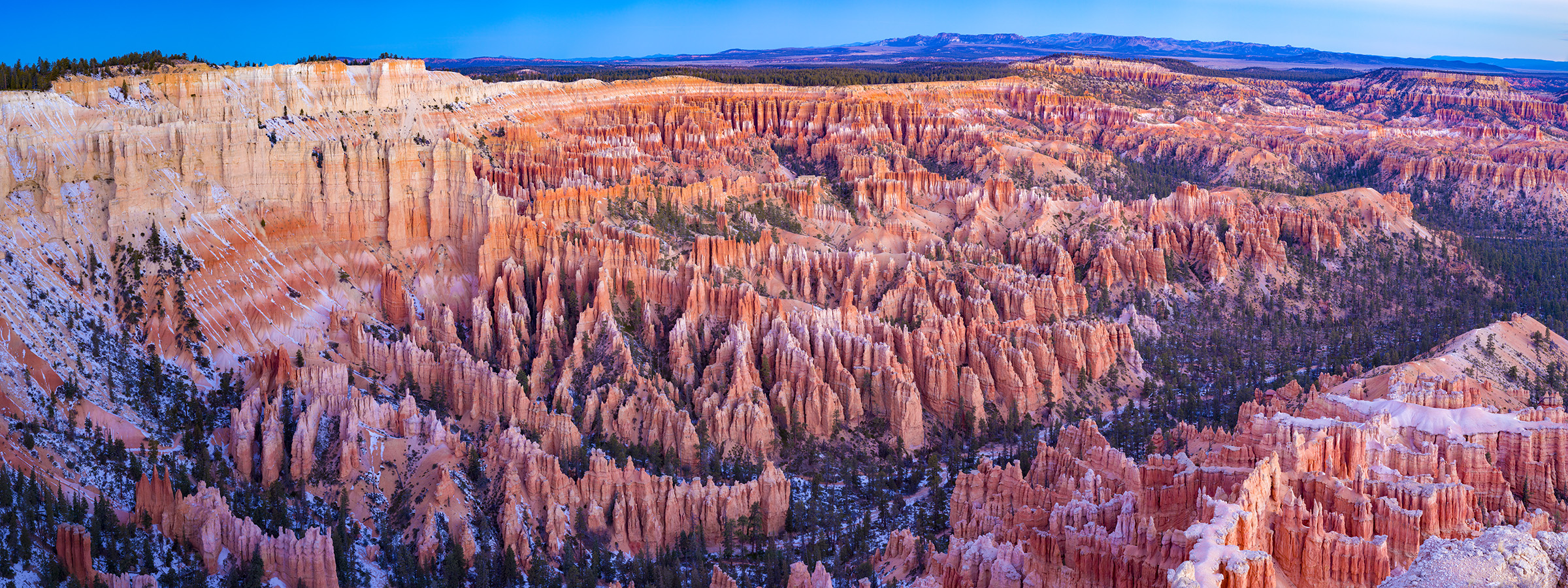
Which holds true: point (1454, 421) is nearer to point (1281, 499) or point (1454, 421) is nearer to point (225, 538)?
point (1281, 499)

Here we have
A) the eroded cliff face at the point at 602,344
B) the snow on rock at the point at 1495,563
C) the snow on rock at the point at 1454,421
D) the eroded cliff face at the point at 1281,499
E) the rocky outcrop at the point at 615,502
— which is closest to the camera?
the snow on rock at the point at 1495,563

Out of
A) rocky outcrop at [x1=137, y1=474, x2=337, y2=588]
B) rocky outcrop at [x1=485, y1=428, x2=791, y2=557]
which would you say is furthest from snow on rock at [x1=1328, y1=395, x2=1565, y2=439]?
rocky outcrop at [x1=137, y1=474, x2=337, y2=588]

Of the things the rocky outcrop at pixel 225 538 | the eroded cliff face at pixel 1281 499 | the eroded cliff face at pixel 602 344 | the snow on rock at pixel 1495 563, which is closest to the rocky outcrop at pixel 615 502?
the eroded cliff face at pixel 602 344

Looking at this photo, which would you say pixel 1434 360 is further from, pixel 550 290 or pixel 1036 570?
pixel 550 290

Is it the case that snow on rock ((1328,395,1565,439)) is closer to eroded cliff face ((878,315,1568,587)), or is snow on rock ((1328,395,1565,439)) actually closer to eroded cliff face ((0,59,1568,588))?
eroded cliff face ((878,315,1568,587))

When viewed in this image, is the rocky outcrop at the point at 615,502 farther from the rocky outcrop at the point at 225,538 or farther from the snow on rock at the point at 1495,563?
the snow on rock at the point at 1495,563

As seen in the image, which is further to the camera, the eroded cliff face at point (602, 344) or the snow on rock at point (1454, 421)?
the snow on rock at point (1454, 421)
